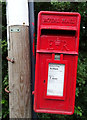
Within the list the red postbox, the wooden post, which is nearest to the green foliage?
the wooden post

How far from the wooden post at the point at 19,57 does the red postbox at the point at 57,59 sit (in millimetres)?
149

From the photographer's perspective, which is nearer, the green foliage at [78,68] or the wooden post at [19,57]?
the wooden post at [19,57]

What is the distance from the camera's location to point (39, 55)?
177 cm

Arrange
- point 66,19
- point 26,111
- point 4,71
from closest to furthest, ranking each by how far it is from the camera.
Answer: point 66,19
point 26,111
point 4,71

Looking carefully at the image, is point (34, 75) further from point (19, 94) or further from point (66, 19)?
point (66, 19)

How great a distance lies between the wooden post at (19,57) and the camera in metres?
1.78

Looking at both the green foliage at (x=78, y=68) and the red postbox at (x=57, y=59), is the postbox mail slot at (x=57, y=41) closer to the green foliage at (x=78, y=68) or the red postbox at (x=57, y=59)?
the red postbox at (x=57, y=59)

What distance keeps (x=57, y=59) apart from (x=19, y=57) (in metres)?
0.45

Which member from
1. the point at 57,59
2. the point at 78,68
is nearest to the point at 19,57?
the point at 57,59

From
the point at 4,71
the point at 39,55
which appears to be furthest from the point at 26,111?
the point at 4,71

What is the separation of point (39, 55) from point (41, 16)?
444 millimetres

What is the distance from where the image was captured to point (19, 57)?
5.98ft

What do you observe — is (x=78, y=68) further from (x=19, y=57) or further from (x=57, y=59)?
(x=19, y=57)

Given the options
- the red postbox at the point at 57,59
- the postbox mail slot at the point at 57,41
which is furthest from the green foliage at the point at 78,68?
the postbox mail slot at the point at 57,41
